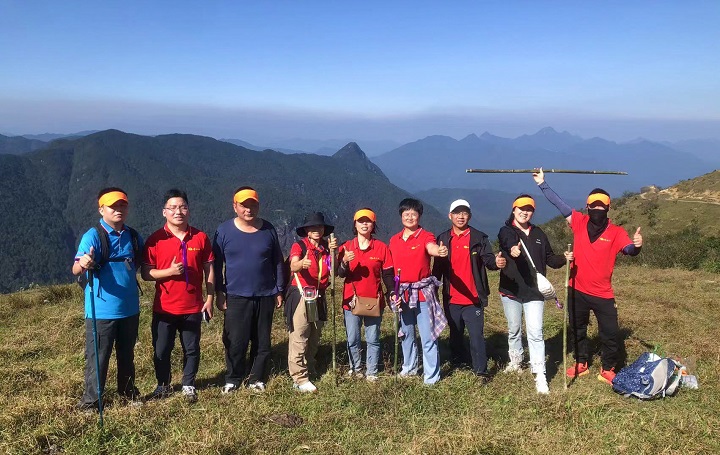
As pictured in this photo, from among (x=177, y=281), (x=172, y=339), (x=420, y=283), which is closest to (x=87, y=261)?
(x=177, y=281)

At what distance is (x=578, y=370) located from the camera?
21.8 feet

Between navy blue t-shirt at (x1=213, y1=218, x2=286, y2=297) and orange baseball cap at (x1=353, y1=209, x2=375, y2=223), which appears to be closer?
navy blue t-shirt at (x1=213, y1=218, x2=286, y2=297)

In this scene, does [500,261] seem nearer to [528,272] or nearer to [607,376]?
[528,272]

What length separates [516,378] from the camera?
6.34m

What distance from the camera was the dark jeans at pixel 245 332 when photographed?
18.6ft

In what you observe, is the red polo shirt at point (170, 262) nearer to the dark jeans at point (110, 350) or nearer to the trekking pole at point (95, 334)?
the dark jeans at point (110, 350)

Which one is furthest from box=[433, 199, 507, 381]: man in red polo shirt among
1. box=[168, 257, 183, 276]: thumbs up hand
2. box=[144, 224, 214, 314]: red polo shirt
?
box=[168, 257, 183, 276]: thumbs up hand

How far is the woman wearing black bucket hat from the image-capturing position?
5750 mm

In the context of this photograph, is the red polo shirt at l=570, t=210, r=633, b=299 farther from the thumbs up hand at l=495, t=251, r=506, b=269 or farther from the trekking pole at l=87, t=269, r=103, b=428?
the trekking pole at l=87, t=269, r=103, b=428

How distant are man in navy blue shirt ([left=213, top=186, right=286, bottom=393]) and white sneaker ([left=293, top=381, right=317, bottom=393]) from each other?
17.7 inches

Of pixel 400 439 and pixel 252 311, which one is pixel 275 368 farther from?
pixel 400 439

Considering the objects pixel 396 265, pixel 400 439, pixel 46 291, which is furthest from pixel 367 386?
pixel 46 291

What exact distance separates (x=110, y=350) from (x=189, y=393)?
106cm

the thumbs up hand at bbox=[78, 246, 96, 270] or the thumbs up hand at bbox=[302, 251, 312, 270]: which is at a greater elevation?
the thumbs up hand at bbox=[78, 246, 96, 270]
